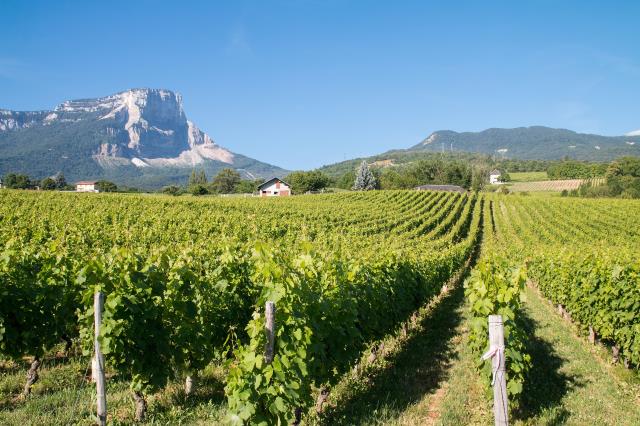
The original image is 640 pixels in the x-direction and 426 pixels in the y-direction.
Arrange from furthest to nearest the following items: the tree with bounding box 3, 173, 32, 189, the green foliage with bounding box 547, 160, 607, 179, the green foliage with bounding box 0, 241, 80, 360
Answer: the green foliage with bounding box 547, 160, 607, 179
the tree with bounding box 3, 173, 32, 189
the green foliage with bounding box 0, 241, 80, 360

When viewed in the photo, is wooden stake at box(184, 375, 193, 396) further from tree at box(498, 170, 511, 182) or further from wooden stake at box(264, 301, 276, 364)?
tree at box(498, 170, 511, 182)

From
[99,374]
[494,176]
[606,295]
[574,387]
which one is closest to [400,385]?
[574,387]

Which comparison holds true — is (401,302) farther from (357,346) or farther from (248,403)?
(248,403)

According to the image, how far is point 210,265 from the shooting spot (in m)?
9.26

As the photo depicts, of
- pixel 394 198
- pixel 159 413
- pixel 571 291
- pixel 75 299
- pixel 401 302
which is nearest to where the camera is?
pixel 159 413

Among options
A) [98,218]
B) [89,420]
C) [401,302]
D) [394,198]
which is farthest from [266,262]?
[394,198]

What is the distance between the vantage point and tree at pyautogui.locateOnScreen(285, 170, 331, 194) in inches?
4284

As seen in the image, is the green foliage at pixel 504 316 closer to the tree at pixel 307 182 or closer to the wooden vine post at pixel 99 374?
the wooden vine post at pixel 99 374

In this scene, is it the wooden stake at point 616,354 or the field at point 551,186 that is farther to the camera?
the field at point 551,186

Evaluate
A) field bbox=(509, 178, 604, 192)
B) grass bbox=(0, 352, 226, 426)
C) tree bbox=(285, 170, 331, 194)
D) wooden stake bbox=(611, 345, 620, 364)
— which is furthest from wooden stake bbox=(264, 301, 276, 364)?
field bbox=(509, 178, 604, 192)

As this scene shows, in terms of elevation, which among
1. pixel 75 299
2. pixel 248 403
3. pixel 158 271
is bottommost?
pixel 248 403

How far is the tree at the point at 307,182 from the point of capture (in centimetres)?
10881

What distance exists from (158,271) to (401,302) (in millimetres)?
6035

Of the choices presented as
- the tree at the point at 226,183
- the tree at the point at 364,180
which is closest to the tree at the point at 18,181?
the tree at the point at 226,183
